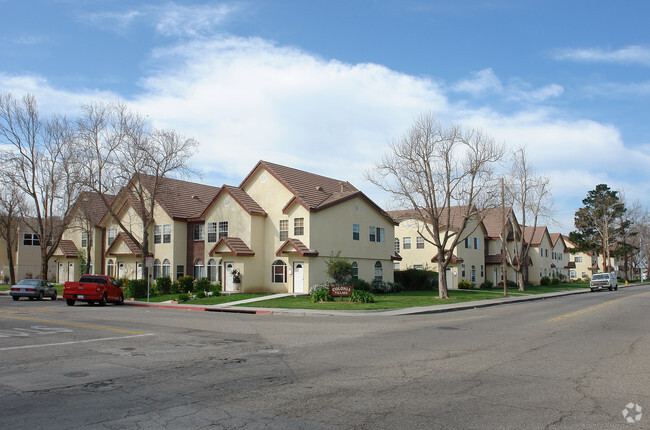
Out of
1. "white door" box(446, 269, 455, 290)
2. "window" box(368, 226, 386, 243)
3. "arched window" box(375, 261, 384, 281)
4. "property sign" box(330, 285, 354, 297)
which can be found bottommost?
"white door" box(446, 269, 455, 290)

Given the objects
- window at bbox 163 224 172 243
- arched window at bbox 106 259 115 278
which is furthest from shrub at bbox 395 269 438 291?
arched window at bbox 106 259 115 278

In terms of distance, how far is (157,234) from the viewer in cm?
4312

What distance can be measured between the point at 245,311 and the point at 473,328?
12.5 meters

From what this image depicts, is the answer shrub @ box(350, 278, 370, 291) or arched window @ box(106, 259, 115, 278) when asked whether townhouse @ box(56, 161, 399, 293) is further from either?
shrub @ box(350, 278, 370, 291)

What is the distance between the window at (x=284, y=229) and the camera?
36719mm

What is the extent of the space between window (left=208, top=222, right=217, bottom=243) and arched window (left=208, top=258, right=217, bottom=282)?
151 centimetres

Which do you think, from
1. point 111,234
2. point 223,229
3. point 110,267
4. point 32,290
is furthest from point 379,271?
point 32,290

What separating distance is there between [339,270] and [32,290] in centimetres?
2042

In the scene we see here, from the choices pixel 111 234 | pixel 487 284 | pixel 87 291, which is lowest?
pixel 487 284

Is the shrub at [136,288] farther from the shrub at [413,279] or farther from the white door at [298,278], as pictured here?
the shrub at [413,279]

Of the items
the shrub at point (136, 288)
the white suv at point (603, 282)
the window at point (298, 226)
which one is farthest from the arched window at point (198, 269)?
the white suv at point (603, 282)

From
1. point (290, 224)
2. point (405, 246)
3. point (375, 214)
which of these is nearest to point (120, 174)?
point (290, 224)

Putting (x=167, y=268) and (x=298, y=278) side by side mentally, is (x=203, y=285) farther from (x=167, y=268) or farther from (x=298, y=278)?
(x=167, y=268)

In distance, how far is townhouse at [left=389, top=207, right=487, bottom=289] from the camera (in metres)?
51.5
